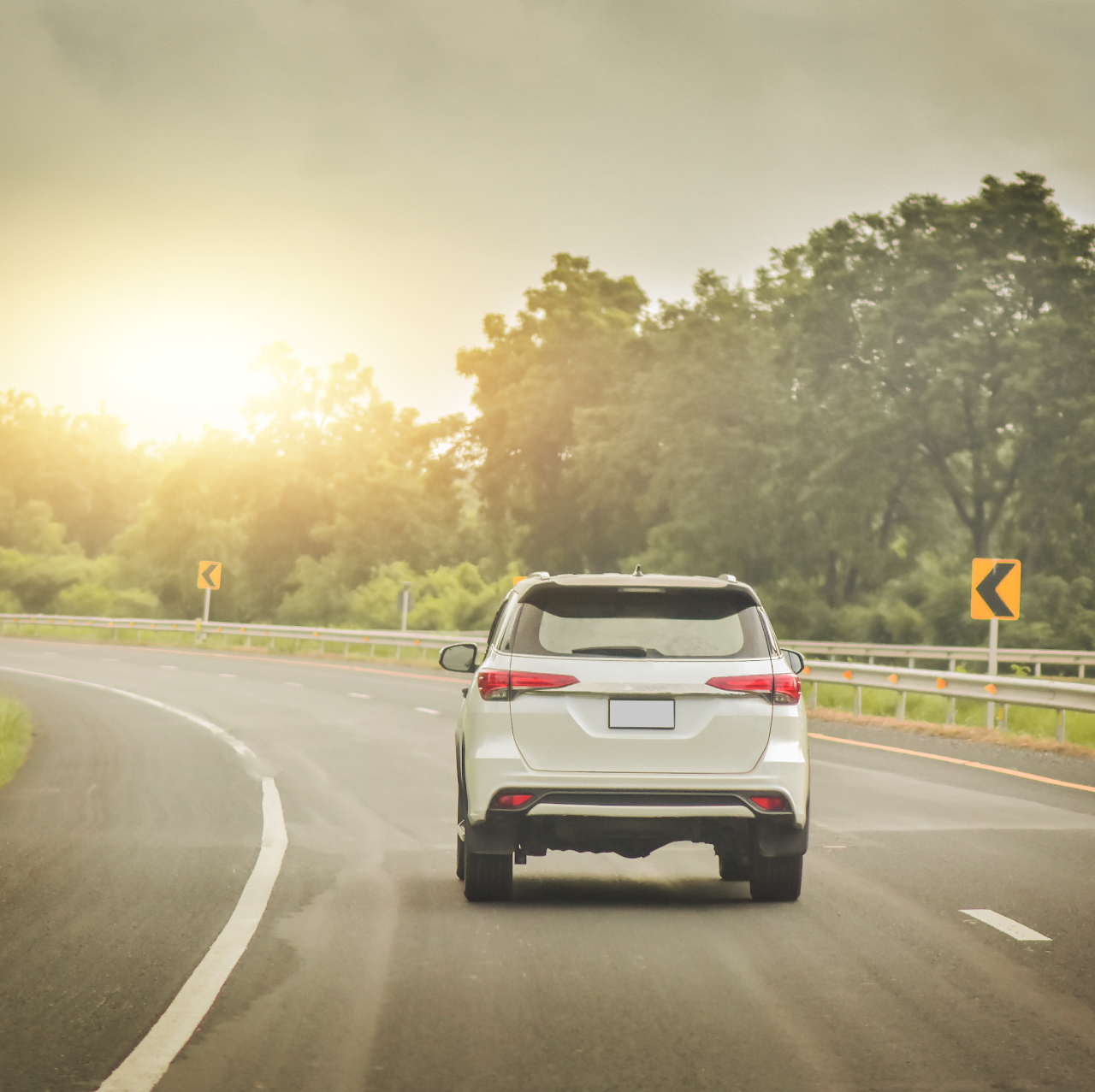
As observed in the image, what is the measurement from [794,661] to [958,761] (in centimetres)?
979

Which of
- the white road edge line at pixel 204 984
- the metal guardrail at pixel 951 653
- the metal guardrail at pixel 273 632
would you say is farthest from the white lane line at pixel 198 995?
the metal guardrail at pixel 951 653

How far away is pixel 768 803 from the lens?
26.6 feet

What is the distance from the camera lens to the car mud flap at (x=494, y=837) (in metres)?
8.22

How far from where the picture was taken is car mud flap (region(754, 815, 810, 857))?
8.19 metres

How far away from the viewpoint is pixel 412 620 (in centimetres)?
6681

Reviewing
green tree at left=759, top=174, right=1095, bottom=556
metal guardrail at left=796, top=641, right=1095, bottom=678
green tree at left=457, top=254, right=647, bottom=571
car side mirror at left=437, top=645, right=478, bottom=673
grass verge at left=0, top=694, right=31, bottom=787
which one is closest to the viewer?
car side mirror at left=437, top=645, right=478, bottom=673

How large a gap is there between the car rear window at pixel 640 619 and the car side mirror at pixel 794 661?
0.33m

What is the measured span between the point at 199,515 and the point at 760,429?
4548 centimetres

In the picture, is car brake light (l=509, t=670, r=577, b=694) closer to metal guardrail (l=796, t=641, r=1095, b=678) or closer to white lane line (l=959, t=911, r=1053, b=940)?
white lane line (l=959, t=911, r=1053, b=940)

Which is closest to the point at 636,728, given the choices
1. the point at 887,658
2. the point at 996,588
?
the point at 996,588

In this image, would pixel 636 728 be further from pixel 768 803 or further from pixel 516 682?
pixel 768 803

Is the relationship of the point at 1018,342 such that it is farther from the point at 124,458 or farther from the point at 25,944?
the point at 124,458

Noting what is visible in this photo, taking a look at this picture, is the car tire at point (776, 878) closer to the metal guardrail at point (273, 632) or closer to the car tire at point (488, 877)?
the car tire at point (488, 877)

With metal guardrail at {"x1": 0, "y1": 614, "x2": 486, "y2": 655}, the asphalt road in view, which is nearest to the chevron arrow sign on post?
the asphalt road
